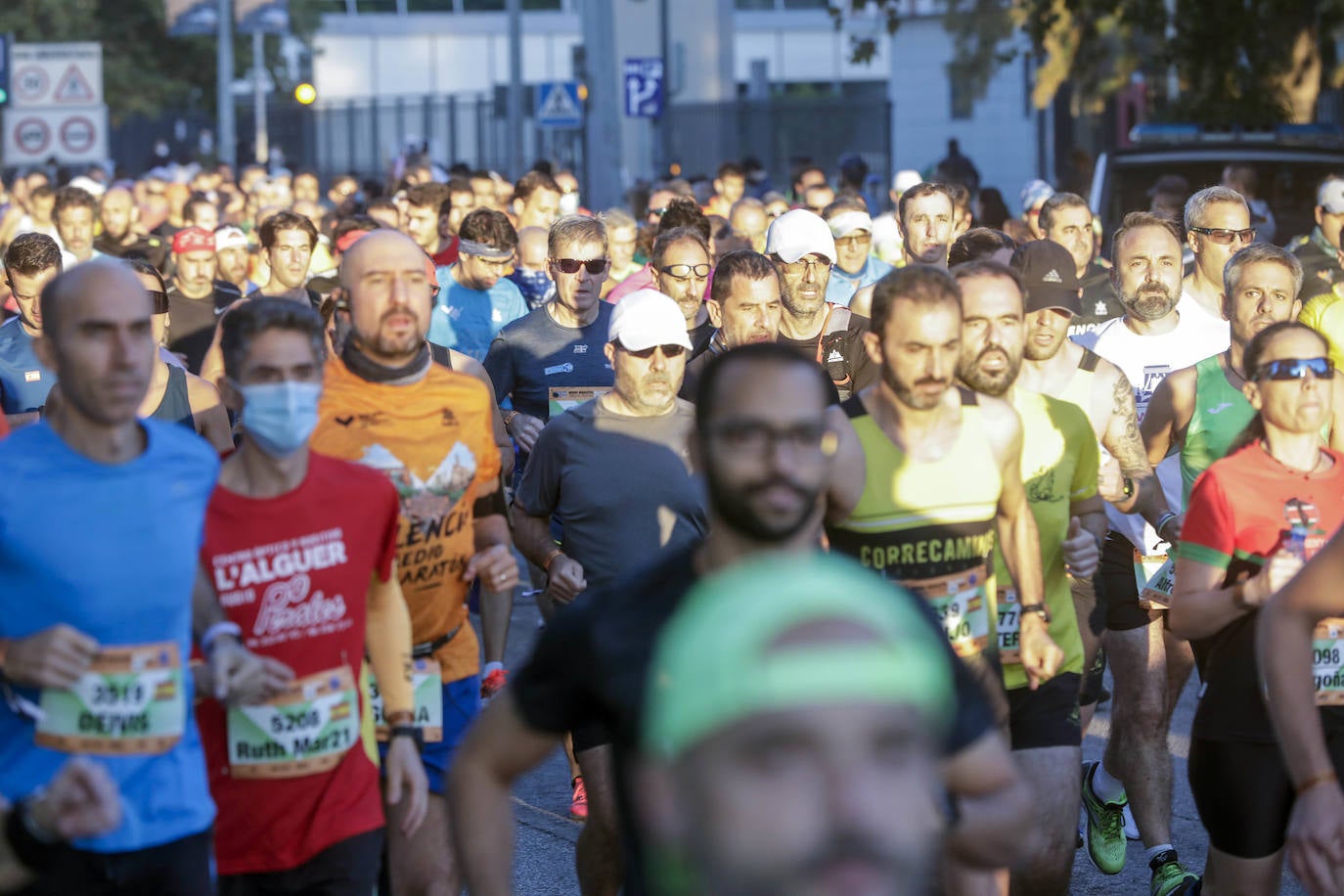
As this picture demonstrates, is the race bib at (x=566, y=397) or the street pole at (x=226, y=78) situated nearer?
the race bib at (x=566, y=397)

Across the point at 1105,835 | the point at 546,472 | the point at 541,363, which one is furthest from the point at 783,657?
the point at 541,363

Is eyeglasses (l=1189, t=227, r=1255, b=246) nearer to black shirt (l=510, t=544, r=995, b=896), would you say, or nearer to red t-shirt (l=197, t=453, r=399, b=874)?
red t-shirt (l=197, t=453, r=399, b=874)

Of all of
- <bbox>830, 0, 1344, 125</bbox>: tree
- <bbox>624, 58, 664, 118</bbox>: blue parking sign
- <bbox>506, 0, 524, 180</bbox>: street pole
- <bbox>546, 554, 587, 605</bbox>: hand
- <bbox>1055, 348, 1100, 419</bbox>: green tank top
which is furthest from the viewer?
<bbox>506, 0, 524, 180</bbox>: street pole

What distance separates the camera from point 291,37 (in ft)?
195

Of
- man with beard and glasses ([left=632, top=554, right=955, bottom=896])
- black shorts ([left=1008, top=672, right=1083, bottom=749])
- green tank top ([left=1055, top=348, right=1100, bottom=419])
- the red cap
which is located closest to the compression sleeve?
black shorts ([left=1008, top=672, right=1083, bottom=749])

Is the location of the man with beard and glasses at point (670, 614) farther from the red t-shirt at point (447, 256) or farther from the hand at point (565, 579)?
the red t-shirt at point (447, 256)

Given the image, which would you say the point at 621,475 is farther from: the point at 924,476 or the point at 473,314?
the point at 473,314

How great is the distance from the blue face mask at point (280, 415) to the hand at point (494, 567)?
81 cm

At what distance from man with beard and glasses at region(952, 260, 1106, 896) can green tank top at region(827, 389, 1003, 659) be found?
0.41 meters

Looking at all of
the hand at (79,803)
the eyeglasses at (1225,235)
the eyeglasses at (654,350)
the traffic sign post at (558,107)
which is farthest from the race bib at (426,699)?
the traffic sign post at (558,107)

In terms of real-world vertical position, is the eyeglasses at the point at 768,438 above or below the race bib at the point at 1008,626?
above

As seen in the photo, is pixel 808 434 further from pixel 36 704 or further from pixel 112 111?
pixel 112 111

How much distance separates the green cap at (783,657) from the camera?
5.94ft

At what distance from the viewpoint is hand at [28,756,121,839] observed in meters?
3.71
